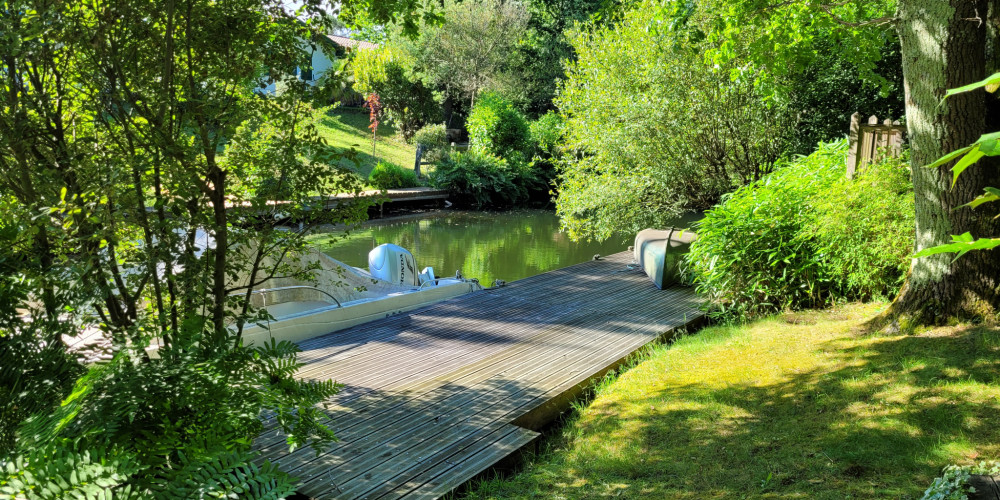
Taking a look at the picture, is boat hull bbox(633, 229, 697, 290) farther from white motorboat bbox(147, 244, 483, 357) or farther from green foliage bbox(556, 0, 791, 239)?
green foliage bbox(556, 0, 791, 239)

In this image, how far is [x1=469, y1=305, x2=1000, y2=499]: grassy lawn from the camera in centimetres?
408

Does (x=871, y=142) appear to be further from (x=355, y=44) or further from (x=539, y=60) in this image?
(x=539, y=60)

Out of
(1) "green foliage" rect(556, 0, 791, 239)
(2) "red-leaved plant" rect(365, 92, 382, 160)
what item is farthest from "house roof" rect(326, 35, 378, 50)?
(1) "green foliage" rect(556, 0, 791, 239)

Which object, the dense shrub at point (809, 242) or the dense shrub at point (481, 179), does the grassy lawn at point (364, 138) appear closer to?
the dense shrub at point (481, 179)

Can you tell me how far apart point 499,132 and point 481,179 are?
2.71m

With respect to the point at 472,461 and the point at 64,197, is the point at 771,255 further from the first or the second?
the point at 64,197

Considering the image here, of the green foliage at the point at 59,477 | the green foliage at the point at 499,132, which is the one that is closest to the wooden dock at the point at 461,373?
the green foliage at the point at 59,477

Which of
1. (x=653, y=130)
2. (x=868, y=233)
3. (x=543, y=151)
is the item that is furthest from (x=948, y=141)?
(x=543, y=151)

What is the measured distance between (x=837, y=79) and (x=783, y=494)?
444 inches

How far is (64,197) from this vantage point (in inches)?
136

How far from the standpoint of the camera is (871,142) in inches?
327

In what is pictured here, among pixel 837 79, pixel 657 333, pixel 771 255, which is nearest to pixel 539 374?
pixel 657 333

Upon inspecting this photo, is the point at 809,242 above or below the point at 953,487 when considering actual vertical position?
above

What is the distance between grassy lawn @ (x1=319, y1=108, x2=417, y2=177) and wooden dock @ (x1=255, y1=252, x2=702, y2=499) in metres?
21.7
